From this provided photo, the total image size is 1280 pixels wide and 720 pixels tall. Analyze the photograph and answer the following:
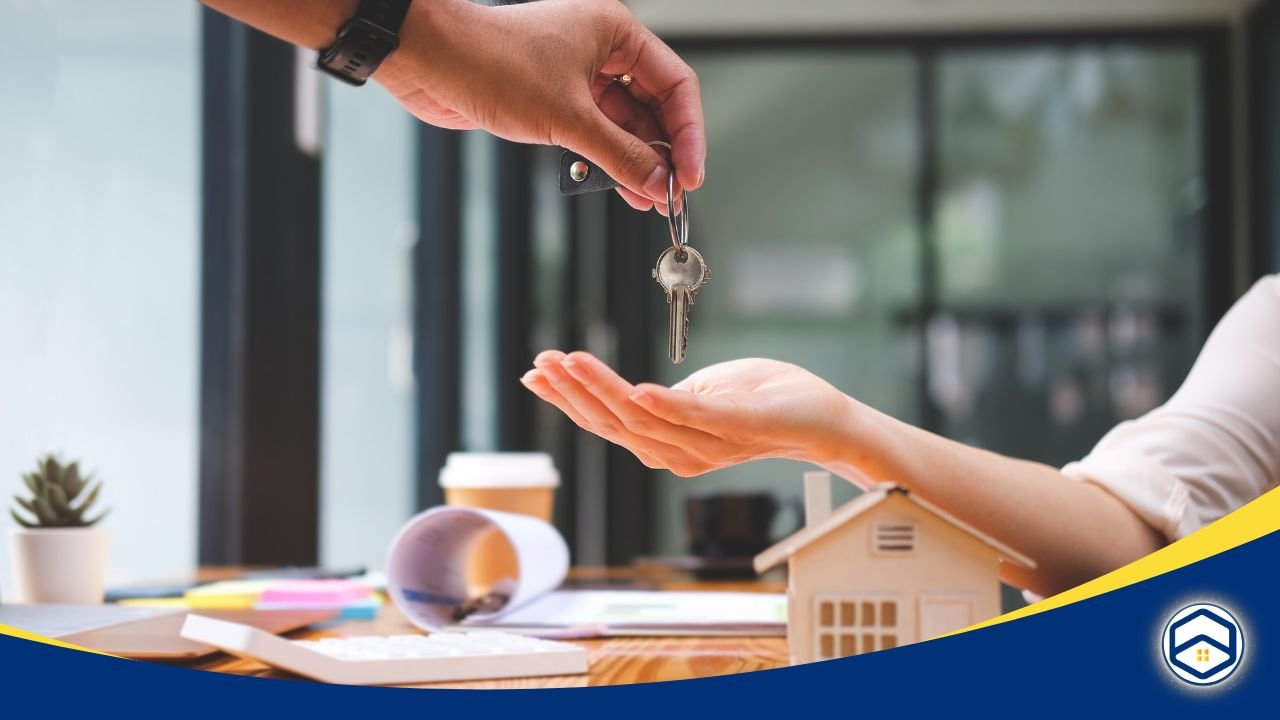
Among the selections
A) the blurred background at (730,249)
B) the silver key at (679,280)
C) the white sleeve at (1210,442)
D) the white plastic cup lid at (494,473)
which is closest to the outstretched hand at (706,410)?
the silver key at (679,280)

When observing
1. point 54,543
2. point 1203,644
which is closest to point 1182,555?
point 1203,644

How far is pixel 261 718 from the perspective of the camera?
461mm

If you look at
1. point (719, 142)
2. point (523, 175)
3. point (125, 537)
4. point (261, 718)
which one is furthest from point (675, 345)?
point (719, 142)

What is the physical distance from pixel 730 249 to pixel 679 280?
3.75 metres

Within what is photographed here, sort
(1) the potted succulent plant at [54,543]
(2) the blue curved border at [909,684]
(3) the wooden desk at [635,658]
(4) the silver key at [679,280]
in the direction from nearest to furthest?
(2) the blue curved border at [909,684]
(3) the wooden desk at [635,658]
(4) the silver key at [679,280]
(1) the potted succulent plant at [54,543]

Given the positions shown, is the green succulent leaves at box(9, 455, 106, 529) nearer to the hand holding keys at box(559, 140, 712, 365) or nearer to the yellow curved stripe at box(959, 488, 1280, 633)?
the hand holding keys at box(559, 140, 712, 365)

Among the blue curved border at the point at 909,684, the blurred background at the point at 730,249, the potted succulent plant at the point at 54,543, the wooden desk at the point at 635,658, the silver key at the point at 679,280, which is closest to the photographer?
the blue curved border at the point at 909,684

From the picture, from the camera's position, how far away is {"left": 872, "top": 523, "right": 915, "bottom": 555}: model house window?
0.53 metres

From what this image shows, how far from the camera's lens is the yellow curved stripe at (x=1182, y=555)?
0.47 m

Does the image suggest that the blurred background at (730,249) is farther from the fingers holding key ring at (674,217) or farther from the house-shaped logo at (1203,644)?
the house-shaped logo at (1203,644)

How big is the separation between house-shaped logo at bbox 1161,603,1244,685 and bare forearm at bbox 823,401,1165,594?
0.28 meters

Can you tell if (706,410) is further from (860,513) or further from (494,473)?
(494,473)

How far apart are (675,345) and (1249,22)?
14.0ft

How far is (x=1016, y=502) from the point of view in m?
0.80
